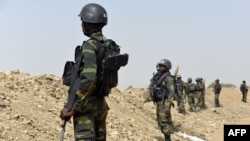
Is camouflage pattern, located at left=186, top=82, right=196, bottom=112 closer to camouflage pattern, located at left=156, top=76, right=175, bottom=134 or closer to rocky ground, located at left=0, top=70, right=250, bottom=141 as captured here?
rocky ground, located at left=0, top=70, right=250, bottom=141

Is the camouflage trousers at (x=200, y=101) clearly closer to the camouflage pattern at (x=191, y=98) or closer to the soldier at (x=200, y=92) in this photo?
the soldier at (x=200, y=92)

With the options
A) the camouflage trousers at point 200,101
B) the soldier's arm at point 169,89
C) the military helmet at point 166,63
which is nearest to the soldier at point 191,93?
the camouflage trousers at point 200,101

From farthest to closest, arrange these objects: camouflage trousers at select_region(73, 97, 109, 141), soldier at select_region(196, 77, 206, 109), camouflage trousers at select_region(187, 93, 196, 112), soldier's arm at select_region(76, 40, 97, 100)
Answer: soldier at select_region(196, 77, 206, 109)
camouflage trousers at select_region(187, 93, 196, 112)
camouflage trousers at select_region(73, 97, 109, 141)
soldier's arm at select_region(76, 40, 97, 100)

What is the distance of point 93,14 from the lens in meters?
4.97

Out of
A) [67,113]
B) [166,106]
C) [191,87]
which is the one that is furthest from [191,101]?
[67,113]

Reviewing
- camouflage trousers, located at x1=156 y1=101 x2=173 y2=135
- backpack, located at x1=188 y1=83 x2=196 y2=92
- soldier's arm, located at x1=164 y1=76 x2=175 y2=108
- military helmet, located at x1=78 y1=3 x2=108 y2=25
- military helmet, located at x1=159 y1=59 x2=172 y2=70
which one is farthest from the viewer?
backpack, located at x1=188 y1=83 x2=196 y2=92

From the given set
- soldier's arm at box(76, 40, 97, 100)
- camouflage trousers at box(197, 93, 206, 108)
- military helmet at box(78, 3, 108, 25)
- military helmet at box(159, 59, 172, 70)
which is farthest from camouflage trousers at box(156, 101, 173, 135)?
camouflage trousers at box(197, 93, 206, 108)

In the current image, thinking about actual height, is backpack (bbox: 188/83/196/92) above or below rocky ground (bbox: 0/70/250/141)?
above

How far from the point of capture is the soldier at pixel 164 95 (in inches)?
345

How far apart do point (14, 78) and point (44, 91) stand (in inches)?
38.6

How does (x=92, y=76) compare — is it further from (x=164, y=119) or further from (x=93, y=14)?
(x=164, y=119)

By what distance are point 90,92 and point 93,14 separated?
85 centimetres

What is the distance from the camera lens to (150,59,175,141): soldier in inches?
345

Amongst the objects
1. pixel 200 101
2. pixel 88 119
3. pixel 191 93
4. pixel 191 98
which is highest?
pixel 191 93
